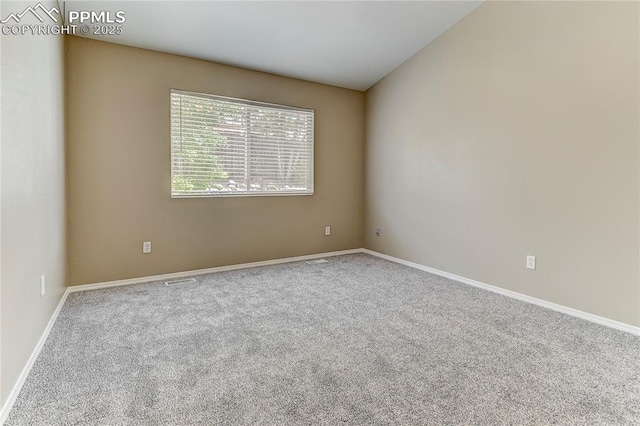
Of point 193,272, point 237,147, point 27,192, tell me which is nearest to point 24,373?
point 27,192

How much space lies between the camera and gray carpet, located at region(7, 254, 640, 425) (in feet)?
5.14

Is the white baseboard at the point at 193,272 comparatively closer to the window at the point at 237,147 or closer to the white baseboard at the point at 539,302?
the window at the point at 237,147

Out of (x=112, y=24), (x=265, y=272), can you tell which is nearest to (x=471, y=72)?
(x=265, y=272)

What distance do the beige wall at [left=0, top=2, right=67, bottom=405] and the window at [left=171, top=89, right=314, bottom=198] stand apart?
3.83 ft

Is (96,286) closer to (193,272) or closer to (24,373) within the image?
(193,272)

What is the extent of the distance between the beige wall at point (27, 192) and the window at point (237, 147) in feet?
3.83

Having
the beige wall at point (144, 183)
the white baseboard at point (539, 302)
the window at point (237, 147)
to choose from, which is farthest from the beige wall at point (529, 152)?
the beige wall at point (144, 183)

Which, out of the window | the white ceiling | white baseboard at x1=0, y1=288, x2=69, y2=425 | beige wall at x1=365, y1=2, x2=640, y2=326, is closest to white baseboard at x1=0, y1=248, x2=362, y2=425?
white baseboard at x1=0, y1=288, x2=69, y2=425

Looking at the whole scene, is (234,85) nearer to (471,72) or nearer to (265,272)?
(265,272)

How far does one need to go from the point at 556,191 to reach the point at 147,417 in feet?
11.0

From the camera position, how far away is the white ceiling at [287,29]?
3100mm

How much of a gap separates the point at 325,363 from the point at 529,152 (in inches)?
104

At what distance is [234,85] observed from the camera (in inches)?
162

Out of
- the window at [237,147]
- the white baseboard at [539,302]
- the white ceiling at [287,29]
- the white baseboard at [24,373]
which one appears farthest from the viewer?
the window at [237,147]
